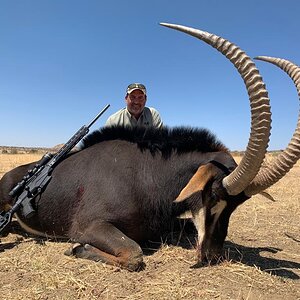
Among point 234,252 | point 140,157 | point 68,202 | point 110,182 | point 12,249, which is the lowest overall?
point 12,249

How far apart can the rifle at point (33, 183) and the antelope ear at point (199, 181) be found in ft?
7.48

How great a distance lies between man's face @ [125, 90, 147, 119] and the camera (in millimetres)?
7703

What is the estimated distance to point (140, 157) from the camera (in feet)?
17.0

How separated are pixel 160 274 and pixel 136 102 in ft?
14.3

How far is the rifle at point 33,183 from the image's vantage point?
5.33m

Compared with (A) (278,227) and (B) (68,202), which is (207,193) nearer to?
(B) (68,202)

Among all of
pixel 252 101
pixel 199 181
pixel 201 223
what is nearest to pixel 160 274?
pixel 201 223

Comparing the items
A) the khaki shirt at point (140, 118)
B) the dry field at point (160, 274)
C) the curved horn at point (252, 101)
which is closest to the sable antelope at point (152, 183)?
the curved horn at point (252, 101)

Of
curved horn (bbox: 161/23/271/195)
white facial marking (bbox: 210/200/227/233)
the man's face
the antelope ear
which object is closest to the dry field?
white facial marking (bbox: 210/200/227/233)

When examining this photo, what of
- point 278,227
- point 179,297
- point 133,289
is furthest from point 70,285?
point 278,227

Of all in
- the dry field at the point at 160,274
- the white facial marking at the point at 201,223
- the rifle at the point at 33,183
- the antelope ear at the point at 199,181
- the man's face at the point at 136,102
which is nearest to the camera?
the dry field at the point at 160,274

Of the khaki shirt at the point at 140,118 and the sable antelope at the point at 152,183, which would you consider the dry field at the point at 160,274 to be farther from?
the khaki shirt at the point at 140,118

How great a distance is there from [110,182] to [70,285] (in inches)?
60.3

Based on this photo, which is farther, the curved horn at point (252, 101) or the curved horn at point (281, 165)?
the curved horn at point (281, 165)
